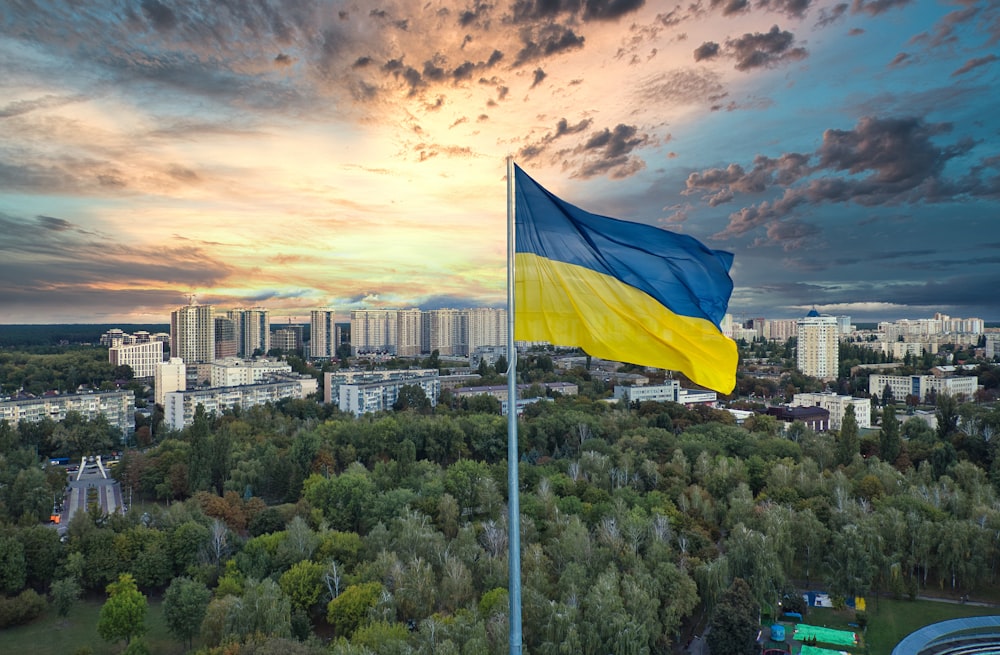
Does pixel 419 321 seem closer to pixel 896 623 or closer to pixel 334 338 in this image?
pixel 334 338

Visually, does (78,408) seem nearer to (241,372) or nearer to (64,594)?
(241,372)

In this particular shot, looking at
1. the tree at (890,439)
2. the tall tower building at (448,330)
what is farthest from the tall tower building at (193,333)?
the tree at (890,439)

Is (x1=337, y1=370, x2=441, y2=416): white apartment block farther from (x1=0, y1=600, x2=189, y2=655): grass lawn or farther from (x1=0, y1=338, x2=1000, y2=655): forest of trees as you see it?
(x1=0, y1=600, x2=189, y2=655): grass lawn

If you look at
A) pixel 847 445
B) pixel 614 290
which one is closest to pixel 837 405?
pixel 847 445

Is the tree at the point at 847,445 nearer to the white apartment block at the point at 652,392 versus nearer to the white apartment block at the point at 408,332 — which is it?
the white apartment block at the point at 652,392

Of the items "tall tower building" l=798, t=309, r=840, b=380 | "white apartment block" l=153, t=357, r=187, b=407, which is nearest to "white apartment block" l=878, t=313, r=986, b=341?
"tall tower building" l=798, t=309, r=840, b=380
